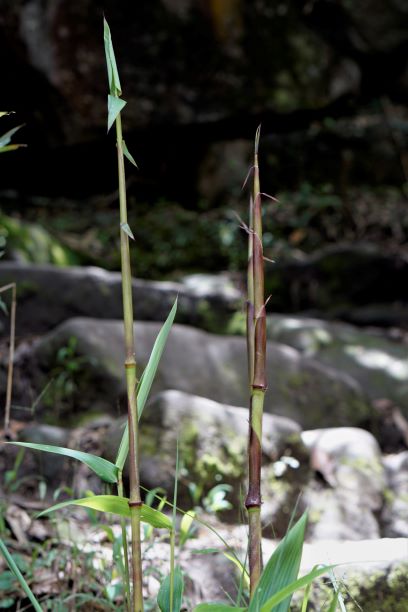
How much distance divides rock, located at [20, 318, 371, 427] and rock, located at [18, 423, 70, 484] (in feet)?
1.76

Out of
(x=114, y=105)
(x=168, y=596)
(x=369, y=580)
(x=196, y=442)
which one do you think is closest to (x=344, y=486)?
(x=196, y=442)

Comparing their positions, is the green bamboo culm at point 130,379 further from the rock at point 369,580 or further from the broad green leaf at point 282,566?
the rock at point 369,580

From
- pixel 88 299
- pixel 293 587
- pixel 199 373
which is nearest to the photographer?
pixel 293 587

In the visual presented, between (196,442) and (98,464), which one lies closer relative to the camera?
(98,464)

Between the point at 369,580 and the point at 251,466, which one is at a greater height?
the point at 251,466

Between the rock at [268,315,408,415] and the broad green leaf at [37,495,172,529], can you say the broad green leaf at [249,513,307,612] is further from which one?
the rock at [268,315,408,415]

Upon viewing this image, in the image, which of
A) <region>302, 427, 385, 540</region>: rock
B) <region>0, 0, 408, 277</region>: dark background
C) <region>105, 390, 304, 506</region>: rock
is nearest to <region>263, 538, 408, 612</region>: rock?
<region>105, 390, 304, 506</region>: rock

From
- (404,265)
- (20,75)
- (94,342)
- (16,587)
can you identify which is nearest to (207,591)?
(16,587)

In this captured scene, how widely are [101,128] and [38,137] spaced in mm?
706

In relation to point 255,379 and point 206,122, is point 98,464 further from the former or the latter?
point 206,122

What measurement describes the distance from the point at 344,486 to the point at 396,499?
0.24 meters

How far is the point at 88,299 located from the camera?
165 inches

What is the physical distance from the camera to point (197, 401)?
2309 millimetres

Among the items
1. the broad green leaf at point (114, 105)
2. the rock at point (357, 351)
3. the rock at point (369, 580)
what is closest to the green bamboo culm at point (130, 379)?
the broad green leaf at point (114, 105)
